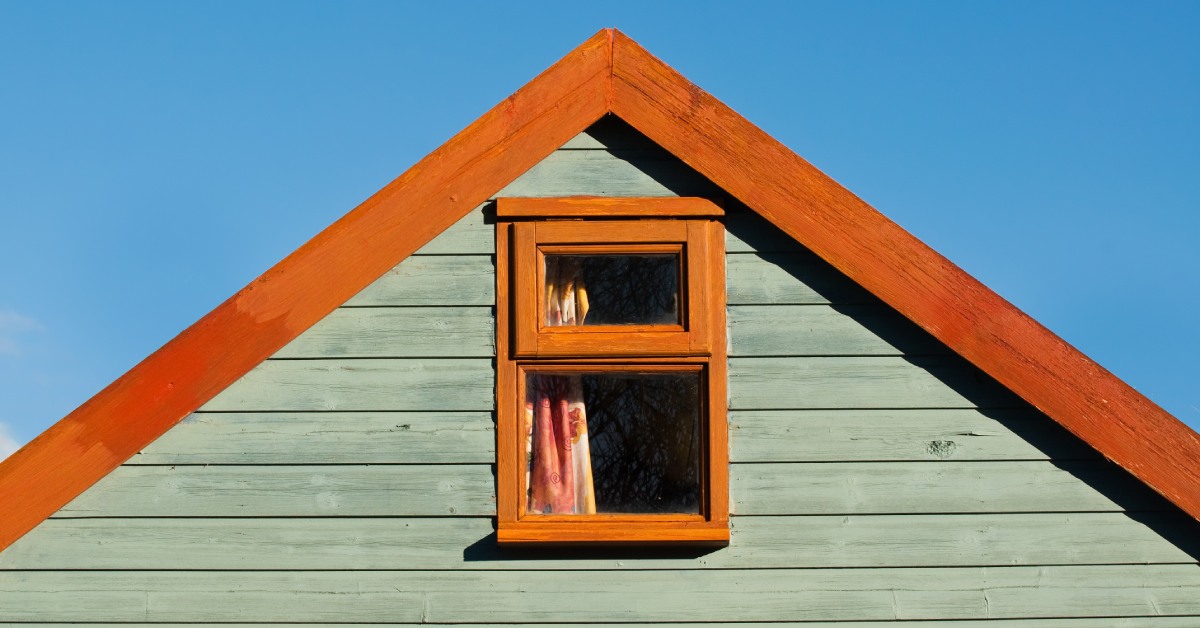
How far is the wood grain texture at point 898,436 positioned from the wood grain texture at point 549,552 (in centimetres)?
25

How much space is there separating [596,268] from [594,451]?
2.50 feet

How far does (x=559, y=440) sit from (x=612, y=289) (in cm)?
66

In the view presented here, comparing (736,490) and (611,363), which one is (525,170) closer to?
(611,363)

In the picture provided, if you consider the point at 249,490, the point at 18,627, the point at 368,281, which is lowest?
the point at 18,627

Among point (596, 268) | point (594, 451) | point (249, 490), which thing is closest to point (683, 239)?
point (596, 268)

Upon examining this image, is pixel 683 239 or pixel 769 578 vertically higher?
pixel 683 239

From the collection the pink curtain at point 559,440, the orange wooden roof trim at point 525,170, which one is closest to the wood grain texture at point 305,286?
the orange wooden roof trim at point 525,170

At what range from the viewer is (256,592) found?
482cm

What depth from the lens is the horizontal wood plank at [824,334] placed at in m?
5.03

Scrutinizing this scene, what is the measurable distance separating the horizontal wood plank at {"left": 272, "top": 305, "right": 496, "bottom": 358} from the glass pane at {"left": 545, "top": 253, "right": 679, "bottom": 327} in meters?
0.30

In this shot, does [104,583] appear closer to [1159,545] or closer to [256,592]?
[256,592]

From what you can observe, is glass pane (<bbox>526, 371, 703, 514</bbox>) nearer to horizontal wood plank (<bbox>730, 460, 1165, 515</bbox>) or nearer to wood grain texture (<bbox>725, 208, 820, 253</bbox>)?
horizontal wood plank (<bbox>730, 460, 1165, 515</bbox>)

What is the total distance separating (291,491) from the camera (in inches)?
193

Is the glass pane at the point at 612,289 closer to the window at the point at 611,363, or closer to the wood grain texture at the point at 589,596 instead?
the window at the point at 611,363
